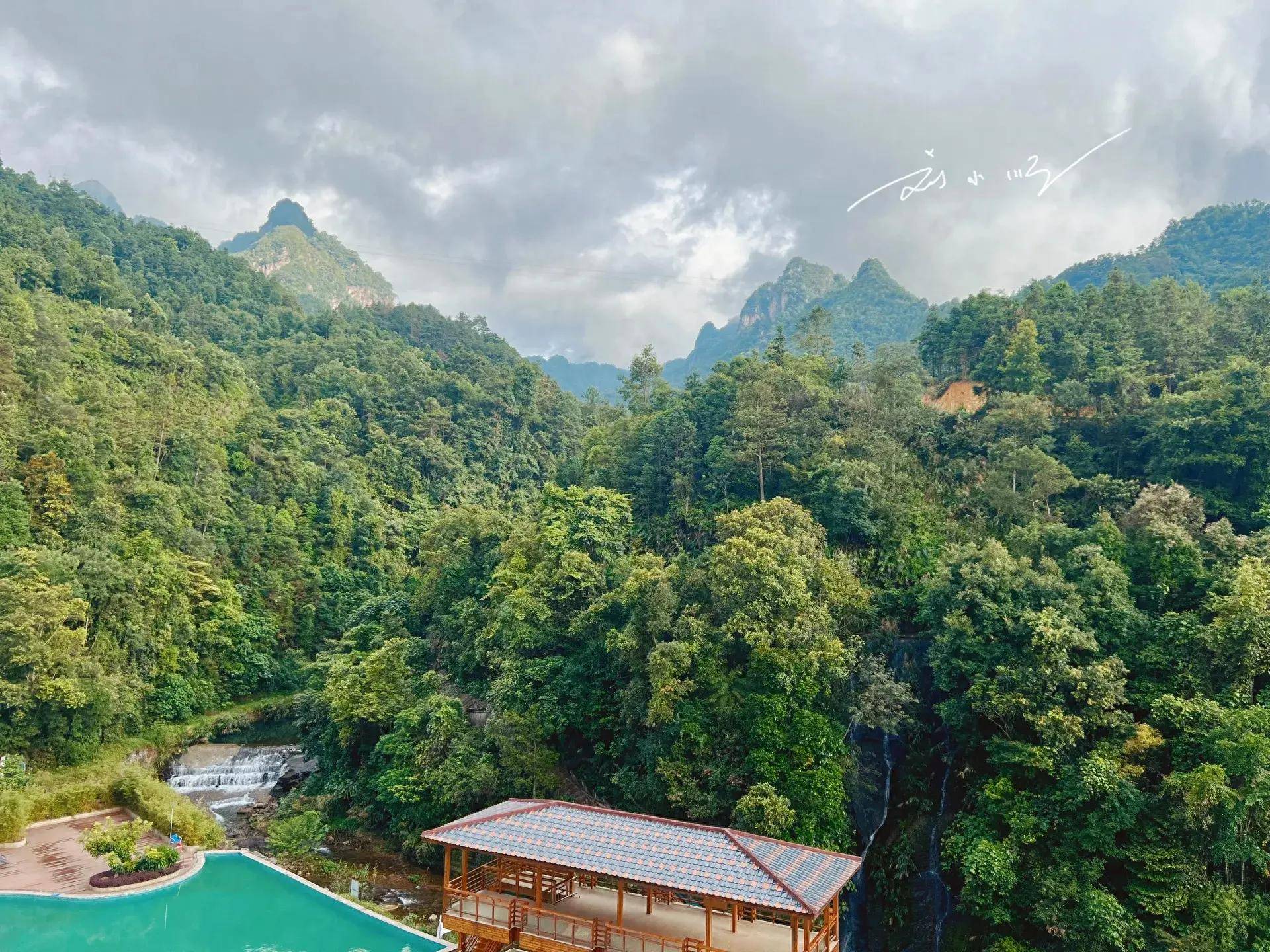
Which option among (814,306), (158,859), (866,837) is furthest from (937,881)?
(814,306)

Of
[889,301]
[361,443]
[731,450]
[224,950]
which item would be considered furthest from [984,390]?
[889,301]

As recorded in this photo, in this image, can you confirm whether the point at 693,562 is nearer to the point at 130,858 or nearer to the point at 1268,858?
the point at 1268,858

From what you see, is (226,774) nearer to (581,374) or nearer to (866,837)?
(866,837)

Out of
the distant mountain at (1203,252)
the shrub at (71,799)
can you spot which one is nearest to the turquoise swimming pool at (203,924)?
the shrub at (71,799)

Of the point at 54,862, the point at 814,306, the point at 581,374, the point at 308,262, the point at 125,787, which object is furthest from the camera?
the point at 581,374

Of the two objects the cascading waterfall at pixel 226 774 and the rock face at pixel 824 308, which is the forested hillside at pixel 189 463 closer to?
the cascading waterfall at pixel 226 774
